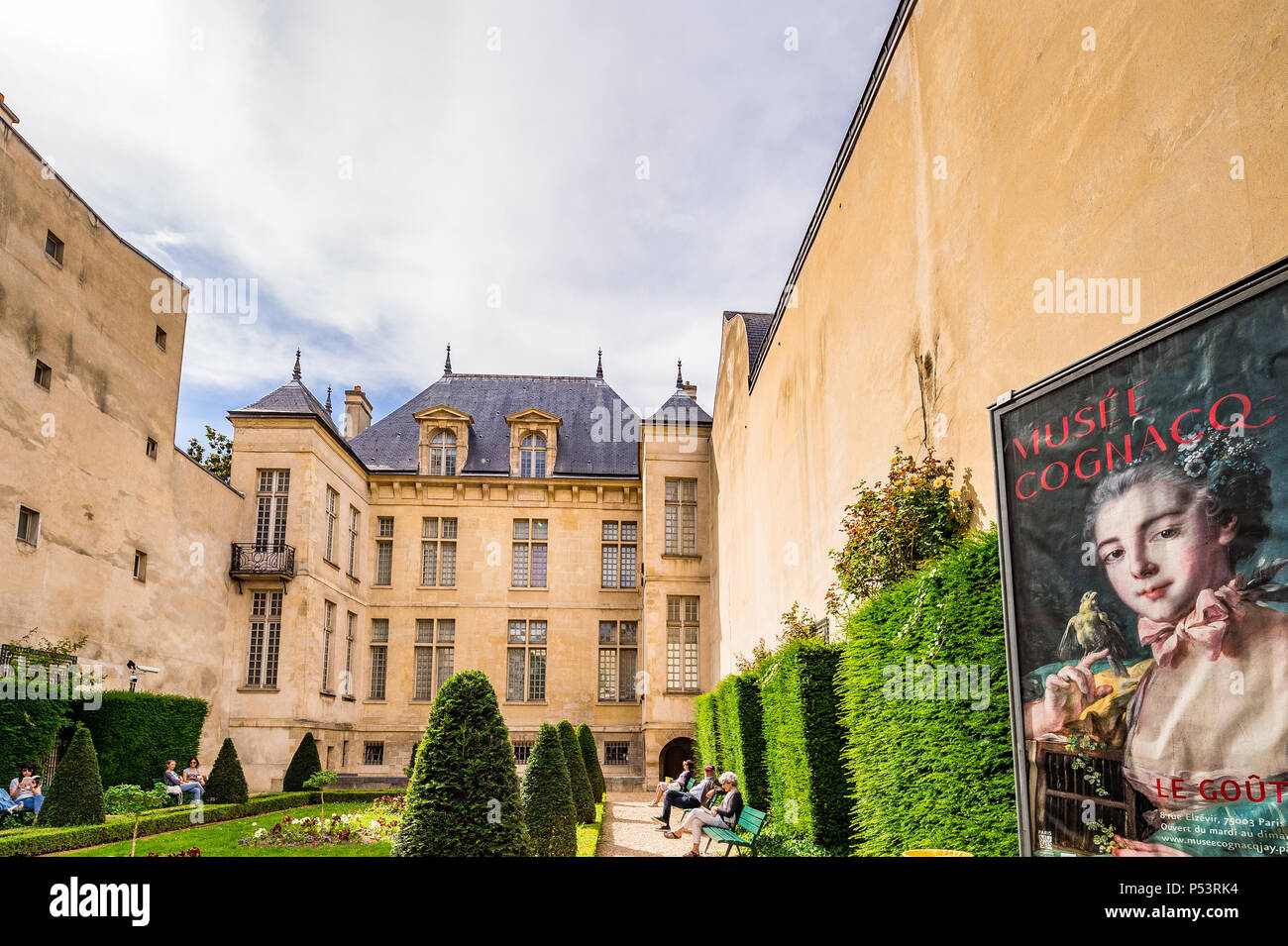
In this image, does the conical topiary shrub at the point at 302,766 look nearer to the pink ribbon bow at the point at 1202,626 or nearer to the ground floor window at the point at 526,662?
the ground floor window at the point at 526,662

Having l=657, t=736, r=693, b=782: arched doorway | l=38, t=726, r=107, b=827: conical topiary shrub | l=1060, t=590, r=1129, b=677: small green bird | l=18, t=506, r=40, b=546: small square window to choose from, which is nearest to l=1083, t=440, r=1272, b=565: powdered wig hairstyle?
l=1060, t=590, r=1129, b=677: small green bird

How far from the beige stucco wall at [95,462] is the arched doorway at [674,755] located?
10.9 m

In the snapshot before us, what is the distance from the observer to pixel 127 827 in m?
12.6

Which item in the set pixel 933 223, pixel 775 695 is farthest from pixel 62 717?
pixel 933 223

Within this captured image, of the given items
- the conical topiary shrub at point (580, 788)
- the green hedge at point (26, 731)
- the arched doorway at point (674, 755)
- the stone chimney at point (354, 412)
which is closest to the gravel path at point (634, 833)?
the conical topiary shrub at point (580, 788)

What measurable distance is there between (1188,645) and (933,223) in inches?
196

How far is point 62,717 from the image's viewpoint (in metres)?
13.4

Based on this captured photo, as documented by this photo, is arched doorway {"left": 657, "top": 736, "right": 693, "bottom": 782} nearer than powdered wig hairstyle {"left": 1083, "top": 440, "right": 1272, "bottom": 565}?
No

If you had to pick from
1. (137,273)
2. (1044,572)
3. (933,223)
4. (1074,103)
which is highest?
(137,273)

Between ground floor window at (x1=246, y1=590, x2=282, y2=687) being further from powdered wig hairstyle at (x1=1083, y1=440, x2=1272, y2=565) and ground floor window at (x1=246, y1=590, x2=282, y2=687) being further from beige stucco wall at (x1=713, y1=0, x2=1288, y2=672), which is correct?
powdered wig hairstyle at (x1=1083, y1=440, x2=1272, y2=565)

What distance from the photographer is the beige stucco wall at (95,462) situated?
1431cm

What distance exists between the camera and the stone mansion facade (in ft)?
50.3

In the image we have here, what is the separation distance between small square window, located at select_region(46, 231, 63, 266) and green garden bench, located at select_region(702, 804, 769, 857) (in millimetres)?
14336
